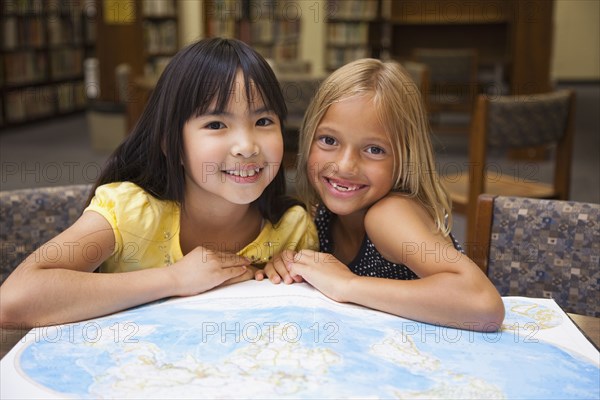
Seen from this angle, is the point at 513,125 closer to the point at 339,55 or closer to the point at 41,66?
the point at 339,55

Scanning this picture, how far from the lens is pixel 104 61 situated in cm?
613

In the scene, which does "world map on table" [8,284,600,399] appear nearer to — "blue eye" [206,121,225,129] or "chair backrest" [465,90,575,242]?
"blue eye" [206,121,225,129]

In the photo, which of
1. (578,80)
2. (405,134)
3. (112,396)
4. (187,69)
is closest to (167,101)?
(187,69)

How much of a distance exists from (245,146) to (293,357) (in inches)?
16.6

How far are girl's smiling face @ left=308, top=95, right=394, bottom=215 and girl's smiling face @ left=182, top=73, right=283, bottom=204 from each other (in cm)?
11

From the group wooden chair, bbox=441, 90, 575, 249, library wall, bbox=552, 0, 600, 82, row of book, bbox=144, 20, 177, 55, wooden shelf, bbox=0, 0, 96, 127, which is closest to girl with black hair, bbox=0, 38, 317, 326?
wooden chair, bbox=441, 90, 575, 249

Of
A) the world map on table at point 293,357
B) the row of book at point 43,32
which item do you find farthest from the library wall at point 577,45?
the world map on table at point 293,357

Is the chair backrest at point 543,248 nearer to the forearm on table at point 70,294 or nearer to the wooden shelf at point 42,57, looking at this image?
the forearm on table at point 70,294

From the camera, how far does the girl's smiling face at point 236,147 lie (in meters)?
1.22

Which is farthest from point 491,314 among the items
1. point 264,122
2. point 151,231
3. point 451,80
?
point 451,80

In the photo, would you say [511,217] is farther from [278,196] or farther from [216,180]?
[216,180]

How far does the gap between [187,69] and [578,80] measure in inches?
427

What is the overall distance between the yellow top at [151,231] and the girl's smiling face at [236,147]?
11cm

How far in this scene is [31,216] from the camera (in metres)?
1.44
